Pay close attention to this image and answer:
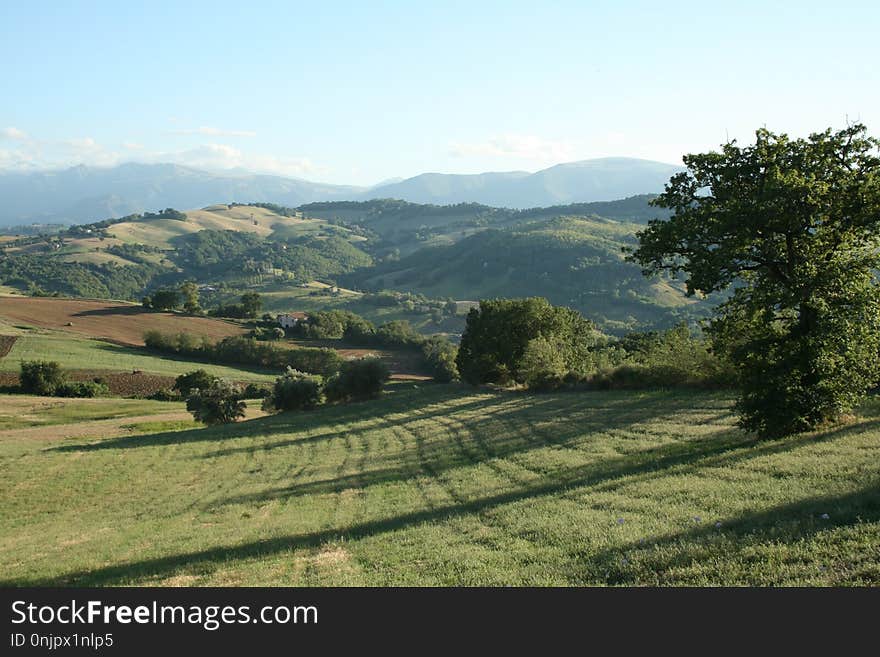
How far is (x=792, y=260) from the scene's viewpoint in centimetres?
2153

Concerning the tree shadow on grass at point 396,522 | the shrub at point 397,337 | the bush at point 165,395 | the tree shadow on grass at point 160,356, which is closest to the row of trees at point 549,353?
the tree shadow on grass at point 396,522

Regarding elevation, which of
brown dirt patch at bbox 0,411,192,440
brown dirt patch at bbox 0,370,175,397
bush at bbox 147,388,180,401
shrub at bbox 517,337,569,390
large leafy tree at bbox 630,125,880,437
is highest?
large leafy tree at bbox 630,125,880,437

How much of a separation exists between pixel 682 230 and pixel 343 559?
1564cm

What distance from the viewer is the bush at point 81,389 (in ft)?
301

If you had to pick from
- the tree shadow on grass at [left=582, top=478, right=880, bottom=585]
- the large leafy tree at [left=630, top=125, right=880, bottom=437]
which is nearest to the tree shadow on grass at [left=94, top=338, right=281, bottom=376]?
the large leafy tree at [left=630, top=125, right=880, bottom=437]

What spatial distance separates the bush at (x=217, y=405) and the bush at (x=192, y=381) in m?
23.4

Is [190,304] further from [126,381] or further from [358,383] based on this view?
[358,383]

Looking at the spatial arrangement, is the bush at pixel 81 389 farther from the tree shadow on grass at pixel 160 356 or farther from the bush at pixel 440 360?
the bush at pixel 440 360

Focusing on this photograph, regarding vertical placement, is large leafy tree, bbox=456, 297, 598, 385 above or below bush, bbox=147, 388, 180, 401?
above

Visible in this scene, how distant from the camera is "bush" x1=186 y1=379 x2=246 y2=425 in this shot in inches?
2857

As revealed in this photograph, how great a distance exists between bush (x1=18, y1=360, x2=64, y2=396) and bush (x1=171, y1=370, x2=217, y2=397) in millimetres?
15812

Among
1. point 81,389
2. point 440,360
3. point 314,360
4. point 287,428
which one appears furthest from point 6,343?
point 287,428

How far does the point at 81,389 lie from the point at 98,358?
52.4ft

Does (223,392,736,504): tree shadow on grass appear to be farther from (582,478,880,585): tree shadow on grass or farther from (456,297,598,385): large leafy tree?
(456,297,598,385): large leafy tree
